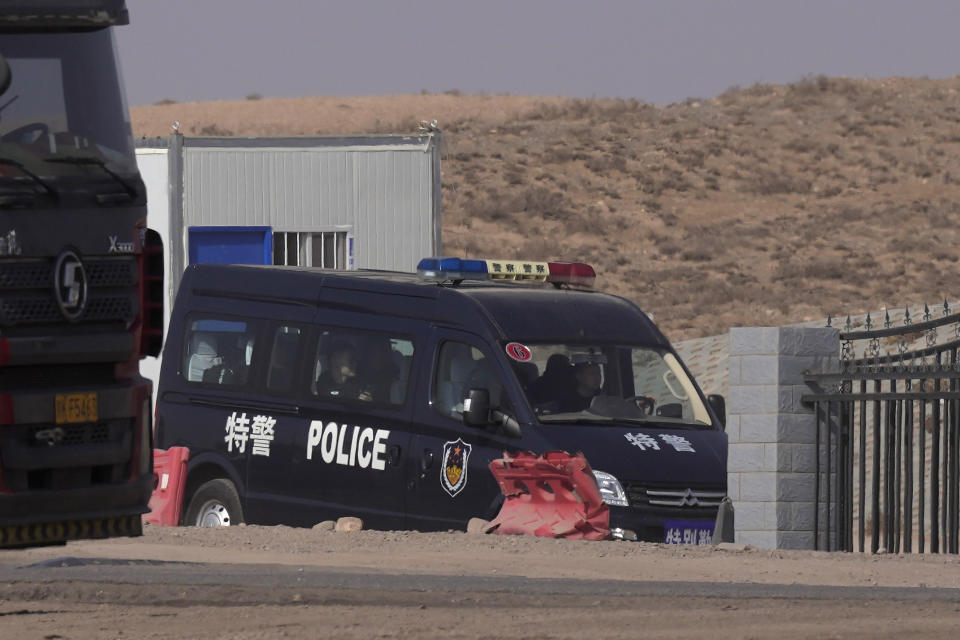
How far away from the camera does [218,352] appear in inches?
608

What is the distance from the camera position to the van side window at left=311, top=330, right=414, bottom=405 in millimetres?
14148

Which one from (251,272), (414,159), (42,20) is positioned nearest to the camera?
(42,20)

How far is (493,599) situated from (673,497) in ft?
12.3

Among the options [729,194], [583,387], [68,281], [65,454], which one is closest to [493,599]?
[65,454]

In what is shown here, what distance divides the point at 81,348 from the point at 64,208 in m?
0.73

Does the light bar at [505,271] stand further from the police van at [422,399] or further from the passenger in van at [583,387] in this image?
the passenger in van at [583,387]

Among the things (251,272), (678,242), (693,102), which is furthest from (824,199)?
(251,272)

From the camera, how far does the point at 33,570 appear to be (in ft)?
35.6

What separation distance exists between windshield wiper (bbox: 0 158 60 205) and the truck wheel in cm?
586

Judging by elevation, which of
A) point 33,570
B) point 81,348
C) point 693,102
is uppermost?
point 693,102

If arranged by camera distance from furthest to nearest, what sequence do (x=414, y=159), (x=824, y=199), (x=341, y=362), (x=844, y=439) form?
(x=824, y=199) → (x=414, y=159) → (x=341, y=362) → (x=844, y=439)

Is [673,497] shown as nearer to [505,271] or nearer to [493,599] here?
[505,271]

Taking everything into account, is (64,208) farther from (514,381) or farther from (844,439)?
(844,439)

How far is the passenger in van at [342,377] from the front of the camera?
1439cm
